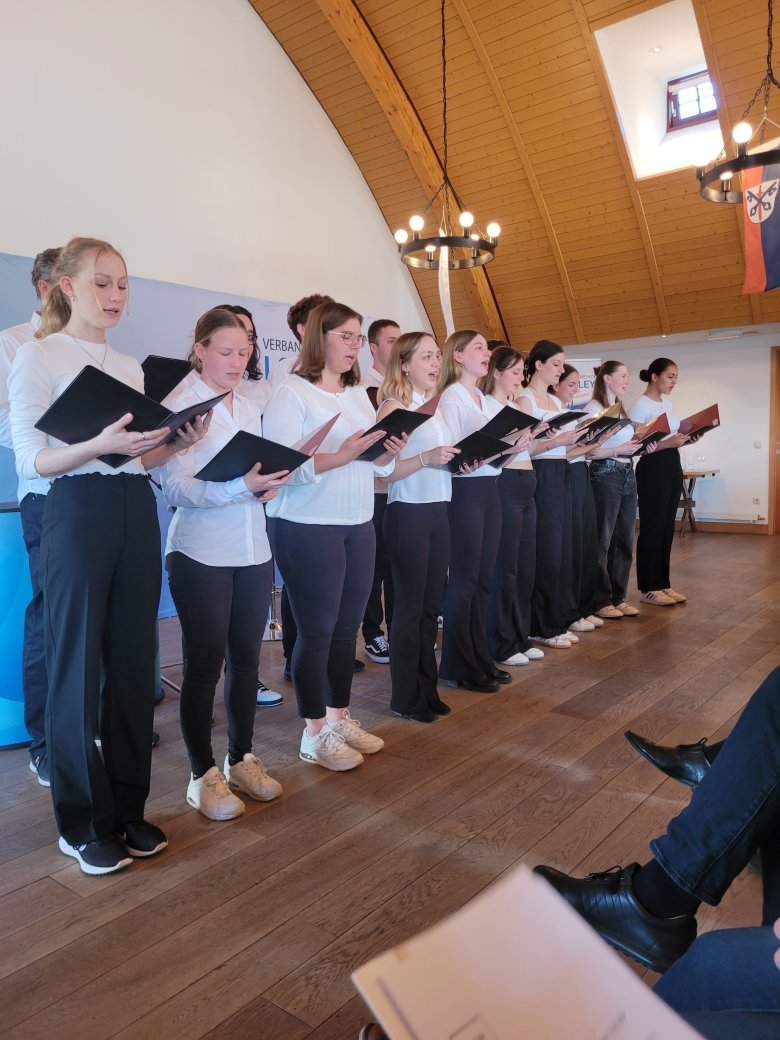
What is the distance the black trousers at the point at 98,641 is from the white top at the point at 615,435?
11.1 feet

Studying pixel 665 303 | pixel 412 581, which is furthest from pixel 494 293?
pixel 412 581

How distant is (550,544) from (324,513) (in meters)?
2.01

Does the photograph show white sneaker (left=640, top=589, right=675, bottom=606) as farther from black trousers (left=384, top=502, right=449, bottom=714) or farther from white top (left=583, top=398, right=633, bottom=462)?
black trousers (left=384, top=502, right=449, bottom=714)

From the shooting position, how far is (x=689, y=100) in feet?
28.4

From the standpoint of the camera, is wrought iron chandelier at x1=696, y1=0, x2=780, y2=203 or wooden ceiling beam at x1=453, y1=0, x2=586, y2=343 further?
wooden ceiling beam at x1=453, y1=0, x2=586, y2=343

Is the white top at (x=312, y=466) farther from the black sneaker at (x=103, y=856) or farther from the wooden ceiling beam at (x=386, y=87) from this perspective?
the wooden ceiling beam at (x=386, y=87)

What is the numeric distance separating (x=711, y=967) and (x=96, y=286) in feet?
6.15

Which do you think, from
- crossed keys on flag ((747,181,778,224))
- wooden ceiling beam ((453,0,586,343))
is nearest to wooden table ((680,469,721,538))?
wooden ceiling beam ((453,0,586,343))

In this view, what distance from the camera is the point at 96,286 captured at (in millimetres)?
1902

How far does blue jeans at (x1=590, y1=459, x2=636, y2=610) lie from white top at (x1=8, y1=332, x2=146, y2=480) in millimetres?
3536

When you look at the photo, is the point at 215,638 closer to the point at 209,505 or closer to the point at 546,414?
the point at 209,505

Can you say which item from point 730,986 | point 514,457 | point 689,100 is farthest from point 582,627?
point 689,100

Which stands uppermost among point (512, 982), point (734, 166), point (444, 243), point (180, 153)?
point (180, 153)

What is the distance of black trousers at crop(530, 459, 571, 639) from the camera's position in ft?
13.6
